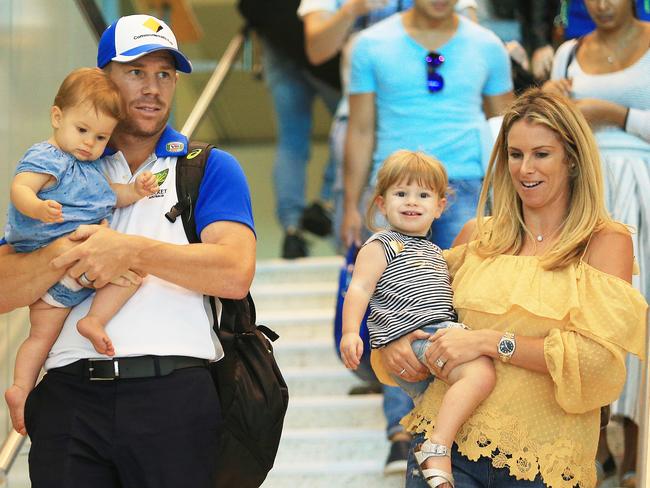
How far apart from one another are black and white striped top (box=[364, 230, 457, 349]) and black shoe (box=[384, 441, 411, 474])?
1.52 meters

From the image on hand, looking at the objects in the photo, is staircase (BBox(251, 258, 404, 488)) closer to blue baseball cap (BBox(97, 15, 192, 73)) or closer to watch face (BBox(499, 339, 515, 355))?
watch face (BBox(499, 339, 515, 355))

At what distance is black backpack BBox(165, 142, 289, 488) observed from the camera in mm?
3240

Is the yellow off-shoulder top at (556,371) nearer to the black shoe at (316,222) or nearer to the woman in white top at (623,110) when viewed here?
the woman in white top at (623,110)

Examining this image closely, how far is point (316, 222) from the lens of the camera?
23.9ft

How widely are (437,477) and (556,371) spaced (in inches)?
15.7

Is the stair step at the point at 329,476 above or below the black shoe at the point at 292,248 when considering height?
below

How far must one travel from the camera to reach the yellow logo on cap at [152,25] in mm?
3371

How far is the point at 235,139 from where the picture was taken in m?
11.4

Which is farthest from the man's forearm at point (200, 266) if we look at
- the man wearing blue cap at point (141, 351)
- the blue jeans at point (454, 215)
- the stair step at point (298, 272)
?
the stair step at point (298, 272)

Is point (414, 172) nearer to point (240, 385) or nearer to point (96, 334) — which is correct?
point (240, 385)

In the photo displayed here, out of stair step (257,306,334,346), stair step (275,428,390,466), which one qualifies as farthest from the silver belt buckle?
stair step (257,306,334,346)

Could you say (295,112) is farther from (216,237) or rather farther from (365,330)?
(216,237)

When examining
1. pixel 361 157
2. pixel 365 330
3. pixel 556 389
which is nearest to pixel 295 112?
pixel 361 157

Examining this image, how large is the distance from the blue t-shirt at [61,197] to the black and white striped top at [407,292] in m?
0.78
